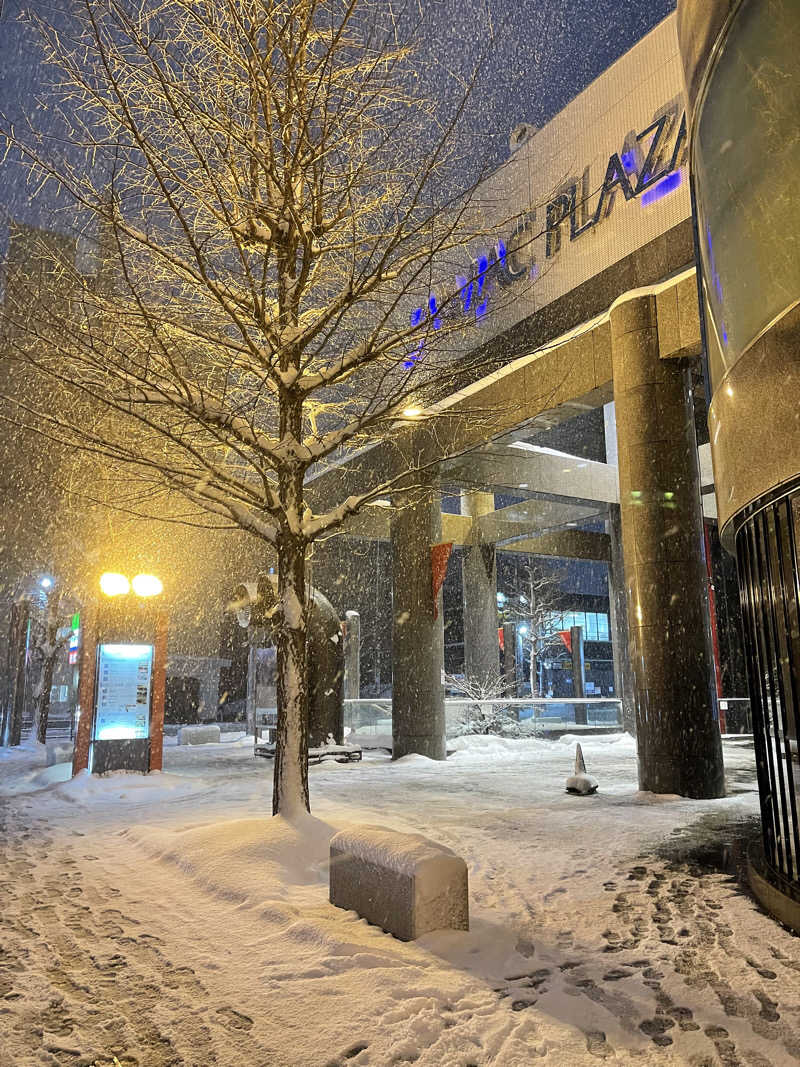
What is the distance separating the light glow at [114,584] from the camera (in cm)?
1455

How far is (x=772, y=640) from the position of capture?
5.96 meters

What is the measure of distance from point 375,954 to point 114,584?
11.3 metres

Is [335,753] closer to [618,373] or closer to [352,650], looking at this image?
[618,373]

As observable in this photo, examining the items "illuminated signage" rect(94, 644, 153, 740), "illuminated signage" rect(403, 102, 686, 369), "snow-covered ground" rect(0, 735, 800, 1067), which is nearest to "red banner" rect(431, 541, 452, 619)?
"illuminated signage" rect(403, 102, 686, 369)

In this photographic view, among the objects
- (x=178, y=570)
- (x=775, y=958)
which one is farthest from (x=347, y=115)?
(x=178, y=570)

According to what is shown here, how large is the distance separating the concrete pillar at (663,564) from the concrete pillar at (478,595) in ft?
57.0

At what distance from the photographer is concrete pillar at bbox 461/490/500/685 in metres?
30.0

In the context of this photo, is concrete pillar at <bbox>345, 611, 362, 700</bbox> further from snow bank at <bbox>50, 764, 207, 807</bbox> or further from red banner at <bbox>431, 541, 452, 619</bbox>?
snow bank at <bbox>50, 764, 207, 807</bbox>

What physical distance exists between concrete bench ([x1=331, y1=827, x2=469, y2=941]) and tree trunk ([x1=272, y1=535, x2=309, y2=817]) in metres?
2.53

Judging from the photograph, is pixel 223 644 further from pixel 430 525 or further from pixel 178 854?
pixel 178 854

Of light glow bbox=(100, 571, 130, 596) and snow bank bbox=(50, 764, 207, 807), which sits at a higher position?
light glow bbox=(100, 571, 130, 596)

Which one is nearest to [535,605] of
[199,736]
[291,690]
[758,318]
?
[199,736]

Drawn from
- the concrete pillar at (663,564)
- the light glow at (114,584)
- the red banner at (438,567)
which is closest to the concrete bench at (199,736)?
the red banner at (438,567)

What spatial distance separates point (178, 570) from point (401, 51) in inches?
993
